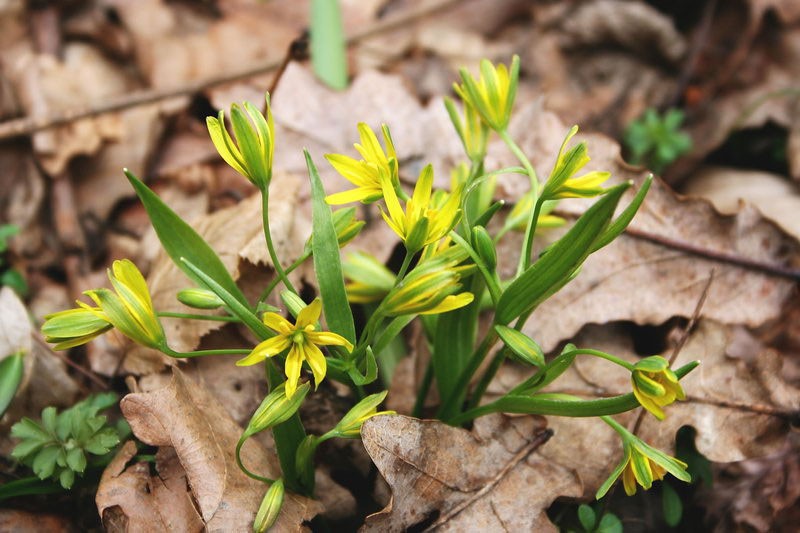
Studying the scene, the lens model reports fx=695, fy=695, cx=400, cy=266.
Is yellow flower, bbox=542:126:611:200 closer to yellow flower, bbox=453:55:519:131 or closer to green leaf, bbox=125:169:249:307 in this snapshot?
yellow flower, bbox=453:55:519:131

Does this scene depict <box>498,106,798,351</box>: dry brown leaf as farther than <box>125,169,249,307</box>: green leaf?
Yes

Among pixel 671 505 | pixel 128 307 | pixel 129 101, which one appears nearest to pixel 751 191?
pixel 671 505

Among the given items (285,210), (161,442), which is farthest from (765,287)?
(161,442)

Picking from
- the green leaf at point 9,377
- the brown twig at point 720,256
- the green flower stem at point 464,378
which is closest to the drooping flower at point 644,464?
the green flower stem at point 464,378

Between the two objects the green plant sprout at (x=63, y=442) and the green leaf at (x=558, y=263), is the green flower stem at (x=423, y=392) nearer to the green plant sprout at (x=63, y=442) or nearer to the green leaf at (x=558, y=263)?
the green leaf at (x=558, y=263)

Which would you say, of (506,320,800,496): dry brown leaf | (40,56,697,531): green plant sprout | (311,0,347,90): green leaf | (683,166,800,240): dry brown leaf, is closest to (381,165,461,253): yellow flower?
(40,56,697,531): green plant sprout

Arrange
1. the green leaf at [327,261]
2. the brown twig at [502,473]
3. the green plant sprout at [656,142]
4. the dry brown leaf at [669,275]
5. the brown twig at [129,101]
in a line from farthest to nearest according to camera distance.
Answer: the green plant sprout at [656,142] < the brown twig at [129,101] < the dry brown leaf at [669,275] < the brown twig at [502,473] < the green leaf at [327,261]
